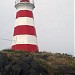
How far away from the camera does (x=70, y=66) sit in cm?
1717

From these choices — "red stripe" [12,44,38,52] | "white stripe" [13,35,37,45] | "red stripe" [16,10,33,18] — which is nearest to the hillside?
"red stripe" [12,44,38,52]

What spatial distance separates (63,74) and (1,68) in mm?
3466

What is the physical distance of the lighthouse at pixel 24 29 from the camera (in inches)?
859

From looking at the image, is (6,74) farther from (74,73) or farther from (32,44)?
(32,44)

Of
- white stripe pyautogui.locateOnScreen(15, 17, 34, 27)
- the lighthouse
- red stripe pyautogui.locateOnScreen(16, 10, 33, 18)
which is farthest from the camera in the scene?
red stripe pyautogui.locateOnScreen(16, 10, 33, 18)

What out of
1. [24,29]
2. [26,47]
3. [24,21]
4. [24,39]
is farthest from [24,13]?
[26,47]

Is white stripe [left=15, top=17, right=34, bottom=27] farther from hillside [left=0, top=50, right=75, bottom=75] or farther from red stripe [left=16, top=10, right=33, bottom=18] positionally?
hillside [left=0, top=50, right=75, bottom=75]

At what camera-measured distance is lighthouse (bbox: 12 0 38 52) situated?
71.6 feet

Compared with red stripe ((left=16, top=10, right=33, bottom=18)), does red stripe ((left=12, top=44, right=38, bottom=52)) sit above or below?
below

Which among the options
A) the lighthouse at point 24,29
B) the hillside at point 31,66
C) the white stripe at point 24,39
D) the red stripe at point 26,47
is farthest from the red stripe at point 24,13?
the hillside at point 31,66

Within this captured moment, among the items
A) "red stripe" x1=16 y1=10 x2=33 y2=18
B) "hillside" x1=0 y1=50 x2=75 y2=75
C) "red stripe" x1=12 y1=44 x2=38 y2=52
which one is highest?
"red stripe" x1=16 y1=10 x2=33 y2=18

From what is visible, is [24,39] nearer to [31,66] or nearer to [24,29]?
[24,29]

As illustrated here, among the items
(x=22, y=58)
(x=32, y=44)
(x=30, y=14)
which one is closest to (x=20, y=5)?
(x=30, y=14)

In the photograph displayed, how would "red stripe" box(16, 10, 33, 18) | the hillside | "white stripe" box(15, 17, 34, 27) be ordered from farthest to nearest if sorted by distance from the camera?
1. "red stripe" box(16, 10, 33, 18)
2. "white stripe" box(15, 17, 34, 27)
3. the hillside
